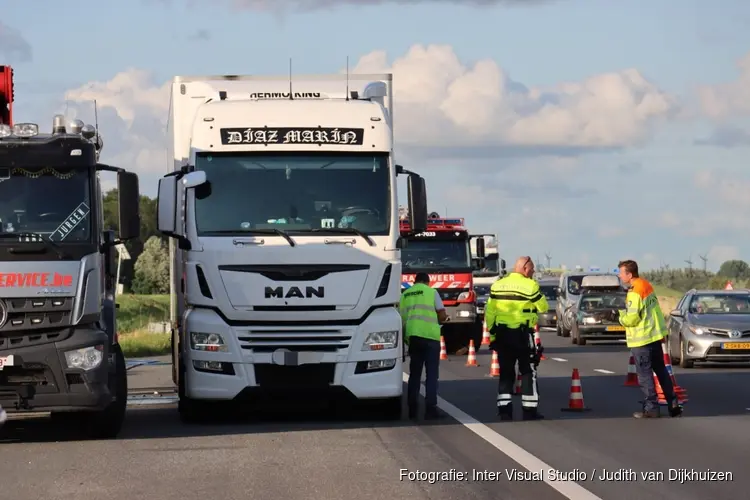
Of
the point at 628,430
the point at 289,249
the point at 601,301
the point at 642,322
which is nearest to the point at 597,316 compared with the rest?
the point at 601,301

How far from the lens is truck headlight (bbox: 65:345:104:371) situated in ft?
45.2

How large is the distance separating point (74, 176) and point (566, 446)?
5.43 meters

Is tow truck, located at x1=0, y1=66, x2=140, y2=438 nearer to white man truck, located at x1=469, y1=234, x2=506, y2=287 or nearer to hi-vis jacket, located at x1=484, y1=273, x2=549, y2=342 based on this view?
hi-vis jacket, located at x1=484, y1=273, x2=549, y2=342

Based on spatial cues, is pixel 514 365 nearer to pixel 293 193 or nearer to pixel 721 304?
pixel 293 193

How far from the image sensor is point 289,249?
15305 mm

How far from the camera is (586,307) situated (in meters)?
38.6

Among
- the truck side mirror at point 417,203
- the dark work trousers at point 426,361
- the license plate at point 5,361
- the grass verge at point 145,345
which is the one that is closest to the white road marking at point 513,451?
the dark work trousers at point 426,361

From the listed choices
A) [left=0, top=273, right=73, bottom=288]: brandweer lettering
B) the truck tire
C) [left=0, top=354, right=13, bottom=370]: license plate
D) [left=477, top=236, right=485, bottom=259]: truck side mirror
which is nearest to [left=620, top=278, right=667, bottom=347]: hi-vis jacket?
the truck tire

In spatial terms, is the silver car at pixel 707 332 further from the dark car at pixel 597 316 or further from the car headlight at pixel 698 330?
the dark car at pixel 597 316

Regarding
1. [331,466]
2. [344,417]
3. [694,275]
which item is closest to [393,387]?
[344,417]

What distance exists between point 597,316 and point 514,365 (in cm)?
2222

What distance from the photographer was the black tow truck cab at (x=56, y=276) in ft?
44.8

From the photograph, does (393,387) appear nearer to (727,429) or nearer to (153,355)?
(727,429)

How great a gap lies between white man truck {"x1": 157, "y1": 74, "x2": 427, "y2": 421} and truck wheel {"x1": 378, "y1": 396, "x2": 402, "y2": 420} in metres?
0.02
